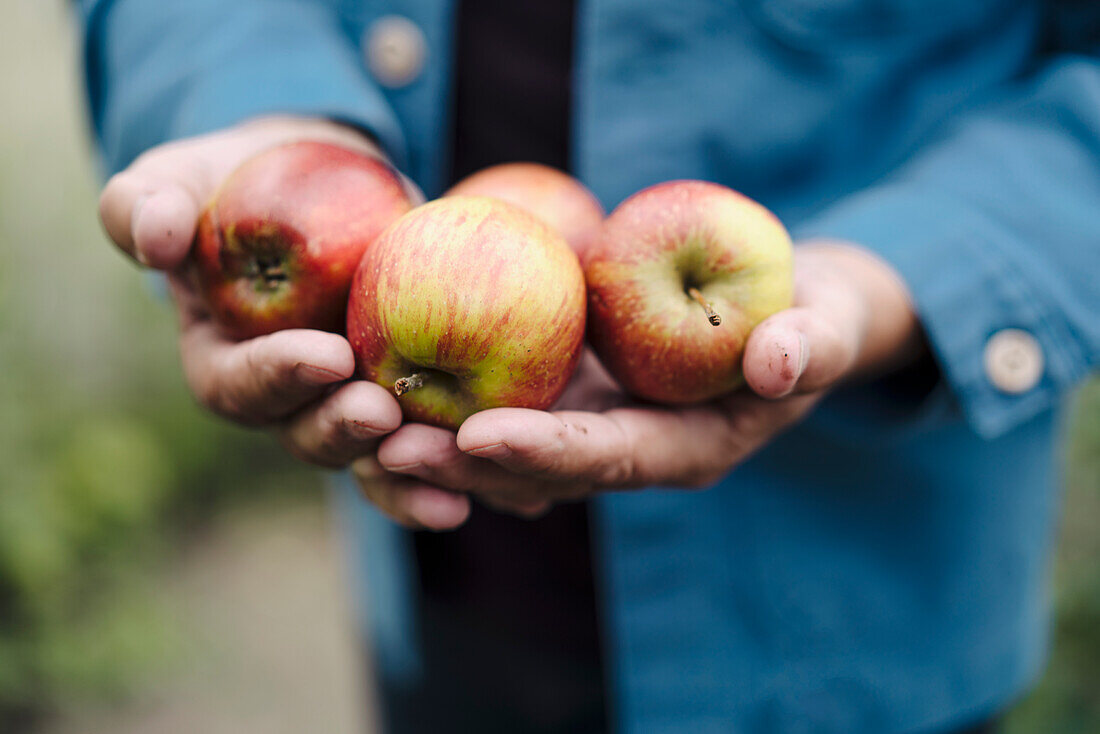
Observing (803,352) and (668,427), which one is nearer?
(803,352)

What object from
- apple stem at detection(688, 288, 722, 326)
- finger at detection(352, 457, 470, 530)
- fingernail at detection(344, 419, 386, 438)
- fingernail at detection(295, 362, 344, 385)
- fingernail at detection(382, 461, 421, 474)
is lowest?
finger at detection(352, 457, 470, 530)

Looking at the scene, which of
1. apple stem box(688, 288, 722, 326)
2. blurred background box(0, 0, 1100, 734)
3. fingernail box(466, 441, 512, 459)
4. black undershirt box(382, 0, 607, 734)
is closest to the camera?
fingernail box(466, 441, 512, 459)

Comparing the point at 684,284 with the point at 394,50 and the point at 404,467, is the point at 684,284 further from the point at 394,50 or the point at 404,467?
the point at 394,50

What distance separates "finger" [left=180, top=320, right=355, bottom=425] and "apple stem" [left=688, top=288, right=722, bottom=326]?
18.0 inches

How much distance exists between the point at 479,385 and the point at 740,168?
0.68 meters

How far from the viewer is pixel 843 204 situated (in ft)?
4.80

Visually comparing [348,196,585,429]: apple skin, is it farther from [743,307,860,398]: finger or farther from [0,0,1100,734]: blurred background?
[0,0,1100,734]: blurred background

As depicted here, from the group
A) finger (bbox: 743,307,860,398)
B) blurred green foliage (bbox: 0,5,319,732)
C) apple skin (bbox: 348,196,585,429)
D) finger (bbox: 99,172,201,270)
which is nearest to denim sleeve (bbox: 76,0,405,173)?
finger (bbox: 99,172,201,270)

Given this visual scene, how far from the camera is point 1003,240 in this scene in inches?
52.0

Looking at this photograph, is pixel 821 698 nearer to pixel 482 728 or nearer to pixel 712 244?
pixel 482 728

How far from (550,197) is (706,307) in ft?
1.18

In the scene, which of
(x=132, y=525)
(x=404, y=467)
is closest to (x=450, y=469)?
(x=404, y=467)

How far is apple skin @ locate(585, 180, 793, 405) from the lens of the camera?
1162 millimetres

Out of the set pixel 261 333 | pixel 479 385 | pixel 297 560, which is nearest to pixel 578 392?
pixel 479 385
